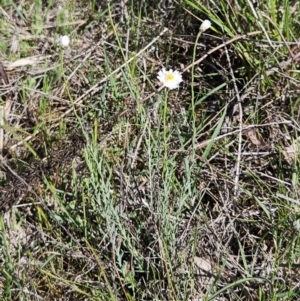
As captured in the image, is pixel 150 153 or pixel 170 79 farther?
pixel 170 79

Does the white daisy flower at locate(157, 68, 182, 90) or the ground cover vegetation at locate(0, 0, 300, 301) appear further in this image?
the white daisy flower at locate(157, 68, 182, 90)

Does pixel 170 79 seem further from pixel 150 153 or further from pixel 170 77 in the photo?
pixel 150 153

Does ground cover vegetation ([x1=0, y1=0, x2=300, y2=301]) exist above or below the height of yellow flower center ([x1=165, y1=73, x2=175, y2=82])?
below

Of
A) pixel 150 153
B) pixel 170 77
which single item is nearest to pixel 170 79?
pixel 170 77

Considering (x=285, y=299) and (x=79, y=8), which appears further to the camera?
(x=79, y=8)

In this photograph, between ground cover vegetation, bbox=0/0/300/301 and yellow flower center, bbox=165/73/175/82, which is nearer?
ground cover vegetation, bbox=0/0/300/301

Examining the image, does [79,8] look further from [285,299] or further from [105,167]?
[285,299]

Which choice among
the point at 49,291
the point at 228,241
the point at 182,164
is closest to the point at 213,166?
the point at 182,164

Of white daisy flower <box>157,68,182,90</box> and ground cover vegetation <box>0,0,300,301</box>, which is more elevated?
white daisy flower <box>157,68,182,90</box>
